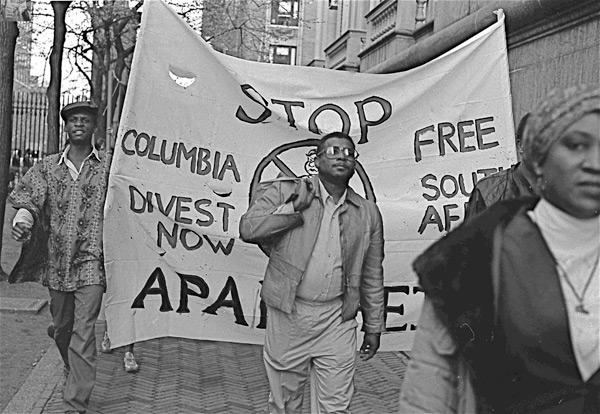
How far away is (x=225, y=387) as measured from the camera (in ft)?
23.1

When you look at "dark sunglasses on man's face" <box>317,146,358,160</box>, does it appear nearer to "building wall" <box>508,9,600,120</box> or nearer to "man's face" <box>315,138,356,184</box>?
"man's face" <box>315,138,356,184</box>

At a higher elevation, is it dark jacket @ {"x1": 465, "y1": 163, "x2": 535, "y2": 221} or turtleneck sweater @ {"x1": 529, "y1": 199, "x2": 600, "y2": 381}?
dark jacket @ {"x1": 465, "y1": 163, "x2": 535, "y2": 221}

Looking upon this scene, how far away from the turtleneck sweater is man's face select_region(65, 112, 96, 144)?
4.49 m

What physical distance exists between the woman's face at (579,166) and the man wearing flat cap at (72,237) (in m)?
4.34

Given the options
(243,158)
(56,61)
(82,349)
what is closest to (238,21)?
(56,61)

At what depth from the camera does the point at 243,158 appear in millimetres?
5750

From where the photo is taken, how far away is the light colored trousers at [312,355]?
15.4 ft

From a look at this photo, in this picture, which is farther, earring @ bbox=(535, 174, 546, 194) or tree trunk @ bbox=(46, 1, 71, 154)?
tree trunk @ bbox=(46, 1, 71, 154)

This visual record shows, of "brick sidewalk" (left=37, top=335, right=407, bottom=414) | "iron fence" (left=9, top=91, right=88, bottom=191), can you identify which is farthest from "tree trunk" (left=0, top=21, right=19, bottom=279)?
"iron fence" (left=9, top=91, right=88, bottom=191)

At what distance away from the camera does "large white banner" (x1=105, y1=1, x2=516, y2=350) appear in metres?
5.48

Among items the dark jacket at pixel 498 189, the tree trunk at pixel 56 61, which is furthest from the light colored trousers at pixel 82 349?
the tree trunk at pixel 56 61

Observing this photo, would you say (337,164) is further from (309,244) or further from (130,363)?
(130,363)

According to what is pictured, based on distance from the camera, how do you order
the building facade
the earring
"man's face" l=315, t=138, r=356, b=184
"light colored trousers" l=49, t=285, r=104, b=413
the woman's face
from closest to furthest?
the woman's face
the earring
"man's face" l=315, t=138, r=356, b=184
"light colored trousers" l=49, t=285, r=104, b=413
the building facade

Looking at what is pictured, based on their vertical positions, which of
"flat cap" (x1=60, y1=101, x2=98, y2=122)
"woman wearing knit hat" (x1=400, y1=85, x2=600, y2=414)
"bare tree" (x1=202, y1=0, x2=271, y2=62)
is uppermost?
"bare tree" (x1=202, y1=0, x2=271, y2=62)
